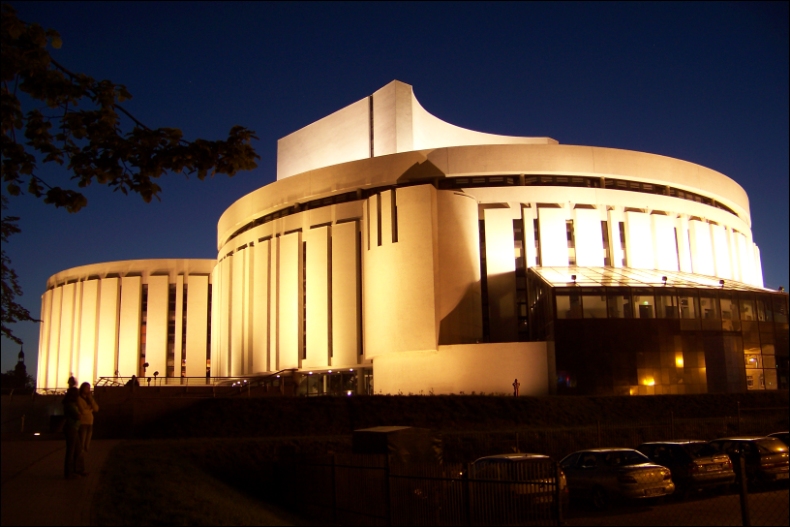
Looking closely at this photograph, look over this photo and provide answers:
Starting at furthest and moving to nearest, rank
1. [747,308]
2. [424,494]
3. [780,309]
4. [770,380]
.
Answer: [780,309]
[747,308]
[770,380]
[424,494]

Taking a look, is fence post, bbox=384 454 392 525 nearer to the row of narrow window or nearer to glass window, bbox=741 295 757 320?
glass window, bbox=741 295 757 320

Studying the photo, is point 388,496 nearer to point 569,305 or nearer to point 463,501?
point 463,501

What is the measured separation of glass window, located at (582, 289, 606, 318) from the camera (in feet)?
136

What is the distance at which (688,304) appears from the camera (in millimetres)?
42375

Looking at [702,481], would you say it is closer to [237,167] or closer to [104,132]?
[237,167]

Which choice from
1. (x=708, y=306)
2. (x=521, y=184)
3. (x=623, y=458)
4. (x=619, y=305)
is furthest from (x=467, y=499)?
(x=521, y=184)

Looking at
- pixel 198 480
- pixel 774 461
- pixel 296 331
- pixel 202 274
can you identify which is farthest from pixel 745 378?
pixel 202 274

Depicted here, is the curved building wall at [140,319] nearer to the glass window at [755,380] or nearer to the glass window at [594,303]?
the glass window at [594,303]

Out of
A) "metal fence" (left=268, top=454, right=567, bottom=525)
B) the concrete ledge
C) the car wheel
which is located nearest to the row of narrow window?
the concrete ledge

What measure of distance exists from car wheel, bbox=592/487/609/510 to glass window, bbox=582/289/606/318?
2334 centimetres

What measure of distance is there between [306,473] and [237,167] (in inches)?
386

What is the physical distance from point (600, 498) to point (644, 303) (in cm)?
2493

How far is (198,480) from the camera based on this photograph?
A: 61.8 ft

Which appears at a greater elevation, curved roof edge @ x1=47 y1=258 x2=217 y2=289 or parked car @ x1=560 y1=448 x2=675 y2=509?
curved roof edge @ x1=47 y1=258 x2=217 y2=289
